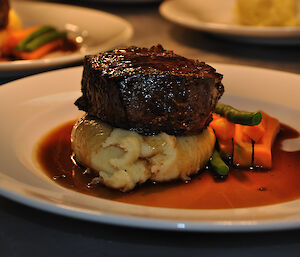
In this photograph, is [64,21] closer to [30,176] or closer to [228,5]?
[228,5]

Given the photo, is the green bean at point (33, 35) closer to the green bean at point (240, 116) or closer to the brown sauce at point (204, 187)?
the brown sauce at point (204, 187)

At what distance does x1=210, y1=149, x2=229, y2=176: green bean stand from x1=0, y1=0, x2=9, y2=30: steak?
313 centimetres

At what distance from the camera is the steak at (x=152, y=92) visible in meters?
2.30

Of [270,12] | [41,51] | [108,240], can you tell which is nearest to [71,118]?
[108,240]

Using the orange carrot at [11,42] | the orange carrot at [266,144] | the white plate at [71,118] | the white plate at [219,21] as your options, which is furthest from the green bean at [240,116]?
the orange carrot at [11,42]

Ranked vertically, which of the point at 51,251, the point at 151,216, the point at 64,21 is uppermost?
the point at 151,216

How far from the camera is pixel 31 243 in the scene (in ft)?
6.25

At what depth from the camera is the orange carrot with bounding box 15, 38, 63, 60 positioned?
4.78m

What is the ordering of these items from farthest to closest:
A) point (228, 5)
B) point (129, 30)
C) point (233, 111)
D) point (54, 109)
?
point (228, 5), point (129, 30), point (54, 109), point (233, 111)

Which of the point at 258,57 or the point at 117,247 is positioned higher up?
the point at 117,247

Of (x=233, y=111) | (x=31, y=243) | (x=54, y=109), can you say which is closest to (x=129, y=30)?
(x=54, y=109)

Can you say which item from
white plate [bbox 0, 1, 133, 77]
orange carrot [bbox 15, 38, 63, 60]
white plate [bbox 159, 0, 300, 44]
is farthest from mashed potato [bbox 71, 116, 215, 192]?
orange carrot [bbox 15, 38, 63, 60]

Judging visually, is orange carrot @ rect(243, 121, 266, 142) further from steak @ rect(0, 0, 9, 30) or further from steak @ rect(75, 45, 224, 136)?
steak @ rect(0, 0, 9, 30)

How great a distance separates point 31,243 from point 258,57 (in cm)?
340
